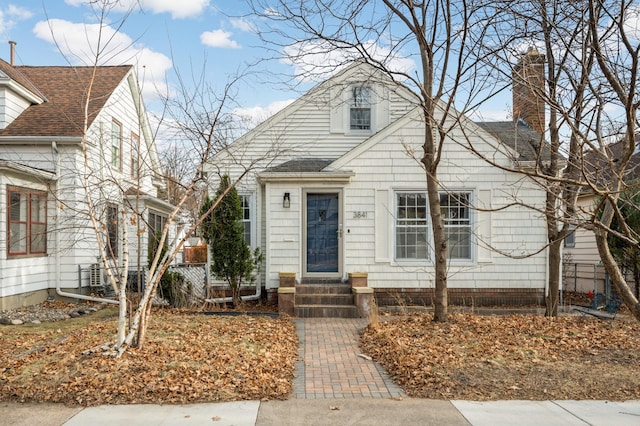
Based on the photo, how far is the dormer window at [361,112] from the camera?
45.3 ft

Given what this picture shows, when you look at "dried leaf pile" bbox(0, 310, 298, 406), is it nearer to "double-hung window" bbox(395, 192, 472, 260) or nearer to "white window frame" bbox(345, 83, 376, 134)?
"double-hung window" bbox(395, 192, 472, 260)

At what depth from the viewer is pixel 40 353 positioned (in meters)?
6.86

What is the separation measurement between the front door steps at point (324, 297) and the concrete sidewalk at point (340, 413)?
537cm

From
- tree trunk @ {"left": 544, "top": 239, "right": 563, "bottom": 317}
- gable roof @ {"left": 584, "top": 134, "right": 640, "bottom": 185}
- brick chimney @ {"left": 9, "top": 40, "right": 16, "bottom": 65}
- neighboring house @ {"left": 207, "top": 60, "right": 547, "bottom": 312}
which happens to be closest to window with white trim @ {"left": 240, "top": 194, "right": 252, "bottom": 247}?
neighboring house @ {"left": 207, "top": 60, "right": 547, "bottom": 312}

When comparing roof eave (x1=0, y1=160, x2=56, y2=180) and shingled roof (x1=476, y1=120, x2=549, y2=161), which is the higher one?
shingled roof (x1=476, y1=120, x2=549, y2=161)

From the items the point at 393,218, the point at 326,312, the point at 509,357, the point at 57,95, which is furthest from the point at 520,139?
the point at 57,95

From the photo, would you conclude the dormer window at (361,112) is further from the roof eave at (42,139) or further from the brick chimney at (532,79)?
the roof eave at (42,139)

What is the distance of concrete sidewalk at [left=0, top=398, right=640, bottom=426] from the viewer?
4.79 meters

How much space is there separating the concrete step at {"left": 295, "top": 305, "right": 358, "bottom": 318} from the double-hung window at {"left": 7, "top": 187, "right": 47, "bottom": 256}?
21.0ft

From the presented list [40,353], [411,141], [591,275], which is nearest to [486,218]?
[411,141]

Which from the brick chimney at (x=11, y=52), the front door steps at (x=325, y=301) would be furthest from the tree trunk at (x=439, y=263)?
the brick chimney at (x=11, y=52)

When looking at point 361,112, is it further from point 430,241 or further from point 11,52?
point 11,52

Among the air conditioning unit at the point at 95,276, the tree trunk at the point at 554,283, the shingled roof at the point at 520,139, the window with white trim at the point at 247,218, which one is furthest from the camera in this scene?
the air conditioning unit at the point at 95,276

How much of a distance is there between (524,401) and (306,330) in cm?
470
